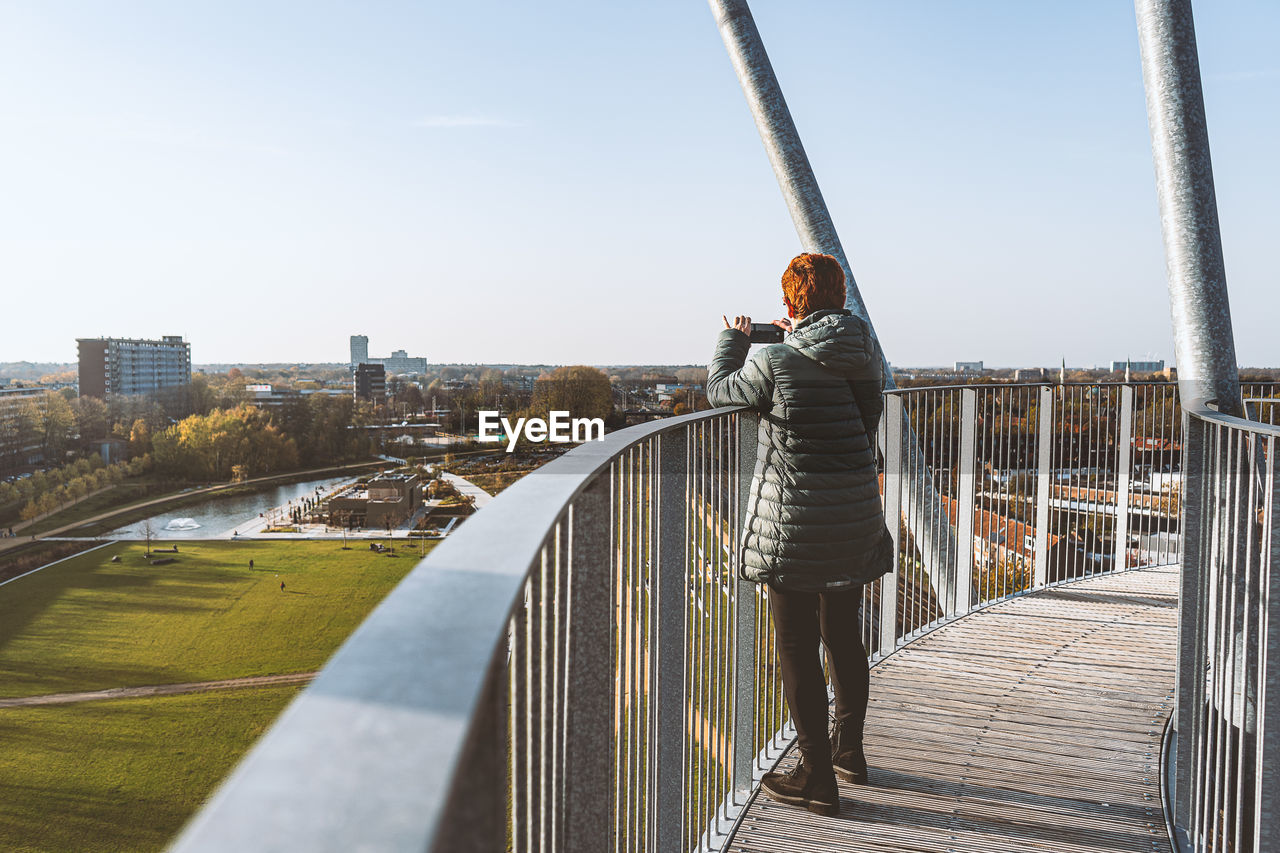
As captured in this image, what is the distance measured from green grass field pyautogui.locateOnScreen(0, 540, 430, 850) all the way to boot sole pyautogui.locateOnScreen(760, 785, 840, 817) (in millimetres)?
47032

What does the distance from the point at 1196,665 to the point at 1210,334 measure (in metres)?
1.37

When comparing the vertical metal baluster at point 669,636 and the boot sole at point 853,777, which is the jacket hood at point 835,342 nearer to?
the vertical metal baluster at point 669,636

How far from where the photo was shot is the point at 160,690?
2594 inches

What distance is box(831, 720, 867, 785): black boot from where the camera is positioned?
2953mm

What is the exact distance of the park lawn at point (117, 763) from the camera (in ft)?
174

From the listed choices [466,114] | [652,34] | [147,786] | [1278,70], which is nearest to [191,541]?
[147,786]

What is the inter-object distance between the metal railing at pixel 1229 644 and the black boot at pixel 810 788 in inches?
42.9

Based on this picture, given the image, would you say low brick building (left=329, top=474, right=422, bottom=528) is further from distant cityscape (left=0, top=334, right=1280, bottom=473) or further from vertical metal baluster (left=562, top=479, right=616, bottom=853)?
vertical metal baluster (left=562, top=479, right=616, bottom=853)

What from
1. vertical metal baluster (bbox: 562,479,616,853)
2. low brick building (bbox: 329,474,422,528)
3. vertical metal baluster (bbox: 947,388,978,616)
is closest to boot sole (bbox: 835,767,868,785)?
vertical metal baluster (bbox: 562,479,616,853)

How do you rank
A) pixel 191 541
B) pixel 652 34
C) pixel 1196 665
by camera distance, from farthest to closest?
pixel 191 541, pixel 652 34, pixel 1196 665

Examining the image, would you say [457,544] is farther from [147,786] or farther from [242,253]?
[242,253]

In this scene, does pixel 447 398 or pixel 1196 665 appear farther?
pixel 447 398

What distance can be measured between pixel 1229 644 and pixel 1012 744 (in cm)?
111

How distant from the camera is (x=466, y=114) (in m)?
81.9
